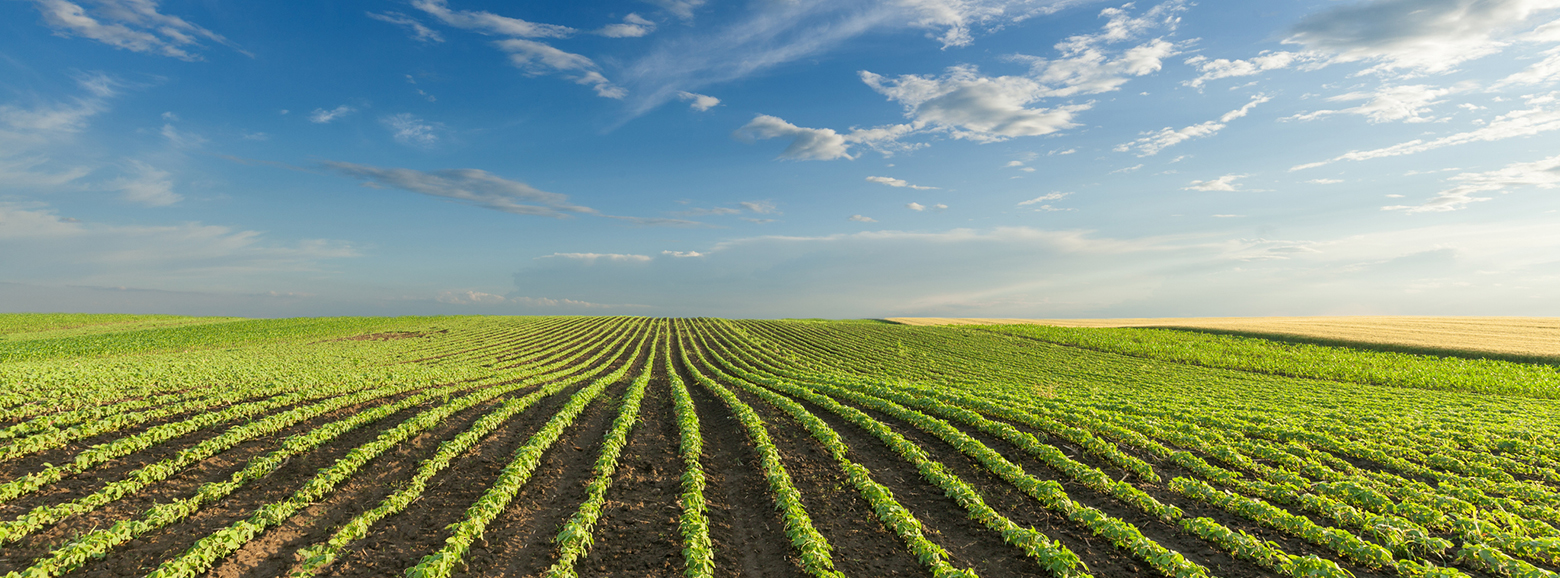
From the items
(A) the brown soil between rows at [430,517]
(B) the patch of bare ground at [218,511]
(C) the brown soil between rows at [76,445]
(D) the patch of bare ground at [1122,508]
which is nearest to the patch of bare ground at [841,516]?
(D) the patch of bare ground at [1122,508]

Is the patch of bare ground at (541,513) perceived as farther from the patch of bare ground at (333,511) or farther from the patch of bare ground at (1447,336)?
the patch of bare ground at (1447,336)

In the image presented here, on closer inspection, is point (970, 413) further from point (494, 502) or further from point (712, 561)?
point (494, 502)

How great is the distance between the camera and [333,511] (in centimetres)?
1107

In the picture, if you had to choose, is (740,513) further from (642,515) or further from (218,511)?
(218,511)

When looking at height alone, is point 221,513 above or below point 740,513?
above

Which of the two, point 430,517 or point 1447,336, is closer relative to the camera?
point 430,517

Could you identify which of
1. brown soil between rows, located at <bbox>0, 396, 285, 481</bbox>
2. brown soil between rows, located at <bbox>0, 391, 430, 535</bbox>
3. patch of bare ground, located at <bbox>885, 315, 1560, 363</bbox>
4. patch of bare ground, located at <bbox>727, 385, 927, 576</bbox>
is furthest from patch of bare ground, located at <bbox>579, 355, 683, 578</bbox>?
patch of bare ground, located at <bbox>885, 315, 1560, 363</bbox>

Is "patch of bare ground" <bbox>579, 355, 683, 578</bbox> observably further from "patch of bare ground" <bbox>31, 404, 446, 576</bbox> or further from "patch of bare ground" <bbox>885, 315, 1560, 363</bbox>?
"patch of bare ground" <bbox>885, 315, 1560, 363</bbox>

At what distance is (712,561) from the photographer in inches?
360

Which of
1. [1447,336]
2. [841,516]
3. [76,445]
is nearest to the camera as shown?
[841,516]

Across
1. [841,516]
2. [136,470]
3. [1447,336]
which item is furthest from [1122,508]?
[1447,336]

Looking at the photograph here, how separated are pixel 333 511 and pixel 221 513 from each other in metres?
1.87

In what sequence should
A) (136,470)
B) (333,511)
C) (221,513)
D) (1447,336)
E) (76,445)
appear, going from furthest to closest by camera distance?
(1447,336) < (76,445) < (136,470) < (333,511) < (221,513)

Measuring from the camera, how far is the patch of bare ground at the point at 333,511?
8.98m
